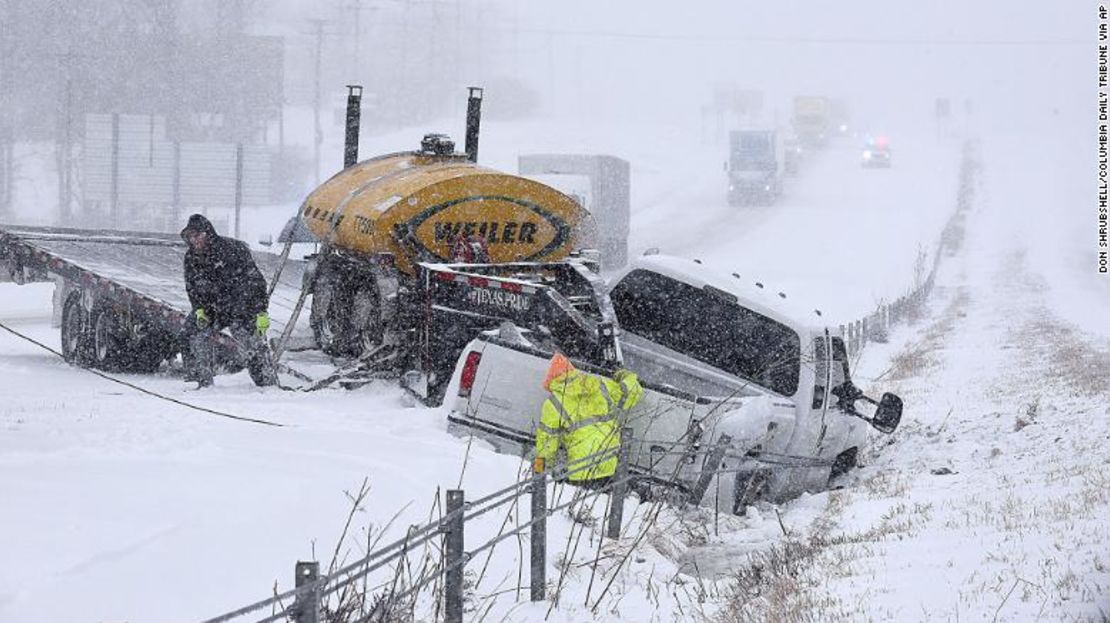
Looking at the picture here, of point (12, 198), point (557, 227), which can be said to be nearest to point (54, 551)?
point (557, 227)

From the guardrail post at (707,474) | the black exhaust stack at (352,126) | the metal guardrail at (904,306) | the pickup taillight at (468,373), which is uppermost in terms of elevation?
the black exhaust stack at (352,126)

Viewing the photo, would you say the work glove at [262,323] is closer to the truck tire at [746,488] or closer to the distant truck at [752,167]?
the truck tire at [746,488]

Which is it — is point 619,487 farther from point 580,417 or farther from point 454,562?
point 454,562

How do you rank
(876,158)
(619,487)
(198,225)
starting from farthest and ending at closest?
(876,158) → (198,225) → (619,487)

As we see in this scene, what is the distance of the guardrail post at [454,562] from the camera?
6.12m

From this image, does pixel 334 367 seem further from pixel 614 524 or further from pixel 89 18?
pixel 89 18

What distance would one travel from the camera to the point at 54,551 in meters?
6.52

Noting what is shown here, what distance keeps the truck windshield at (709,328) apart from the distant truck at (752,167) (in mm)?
55120

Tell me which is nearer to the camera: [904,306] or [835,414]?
[835,414]

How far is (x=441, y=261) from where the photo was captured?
15.1 metres

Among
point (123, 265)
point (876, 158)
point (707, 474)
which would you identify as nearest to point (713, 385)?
point (707, 474)

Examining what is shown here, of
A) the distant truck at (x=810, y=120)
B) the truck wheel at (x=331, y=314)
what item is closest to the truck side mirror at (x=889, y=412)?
the truck wheel at (x=331, y=314)

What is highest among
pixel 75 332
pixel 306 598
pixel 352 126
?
pixel 352 126

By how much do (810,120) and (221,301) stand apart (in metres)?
90.9
